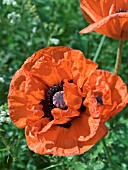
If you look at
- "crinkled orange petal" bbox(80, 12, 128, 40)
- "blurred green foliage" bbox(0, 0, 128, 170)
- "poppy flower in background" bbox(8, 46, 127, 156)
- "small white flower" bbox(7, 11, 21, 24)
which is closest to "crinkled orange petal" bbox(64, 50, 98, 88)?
"poppy flower in background" bbox(8, 46, 127, 156)

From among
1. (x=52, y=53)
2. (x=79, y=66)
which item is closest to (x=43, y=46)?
(x=52, y=53)

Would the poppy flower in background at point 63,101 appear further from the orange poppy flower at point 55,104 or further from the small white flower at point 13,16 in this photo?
the small white flower at point 13,16

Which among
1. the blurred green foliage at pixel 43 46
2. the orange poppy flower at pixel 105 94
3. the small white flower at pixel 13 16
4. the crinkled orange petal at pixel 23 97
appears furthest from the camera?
the small white flower at pixel 13 16

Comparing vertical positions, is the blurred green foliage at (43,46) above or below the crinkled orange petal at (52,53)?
below

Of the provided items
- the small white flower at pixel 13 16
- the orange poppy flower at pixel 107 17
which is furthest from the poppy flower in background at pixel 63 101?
the small white flower at pixel 13 16

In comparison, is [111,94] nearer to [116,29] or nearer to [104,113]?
[104,113]

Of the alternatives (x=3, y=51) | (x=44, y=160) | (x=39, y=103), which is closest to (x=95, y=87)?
(x=39, y=103)

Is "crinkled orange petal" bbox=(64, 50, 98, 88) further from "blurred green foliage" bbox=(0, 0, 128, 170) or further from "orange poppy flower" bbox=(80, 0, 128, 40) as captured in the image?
"blurred green foliage" bbox=(0, 0, 128, 170)
